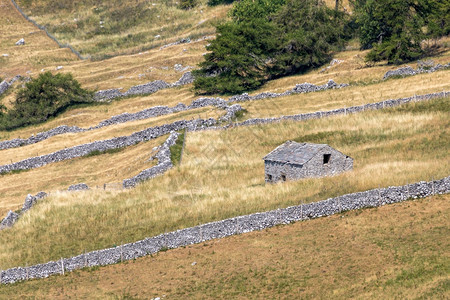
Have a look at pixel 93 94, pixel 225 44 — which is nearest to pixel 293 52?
pixel 225 44

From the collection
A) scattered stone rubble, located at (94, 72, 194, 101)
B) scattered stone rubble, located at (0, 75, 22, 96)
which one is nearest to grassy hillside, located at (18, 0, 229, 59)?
scattered stone rubble, located at (0, 75, 22, 96)

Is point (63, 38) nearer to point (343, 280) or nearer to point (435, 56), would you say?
point (435, 56)

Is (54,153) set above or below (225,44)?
below

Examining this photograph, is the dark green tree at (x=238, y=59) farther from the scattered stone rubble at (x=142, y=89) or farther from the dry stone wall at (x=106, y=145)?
the dry stone wall at (x=106, y=145)

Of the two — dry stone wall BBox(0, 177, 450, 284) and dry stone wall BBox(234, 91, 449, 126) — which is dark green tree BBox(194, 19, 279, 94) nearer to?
dry stone wall BBox(234, 91, 449, 126)

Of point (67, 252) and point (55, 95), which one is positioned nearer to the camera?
point (67, 252)

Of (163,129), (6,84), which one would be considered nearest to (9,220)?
(163,129)
